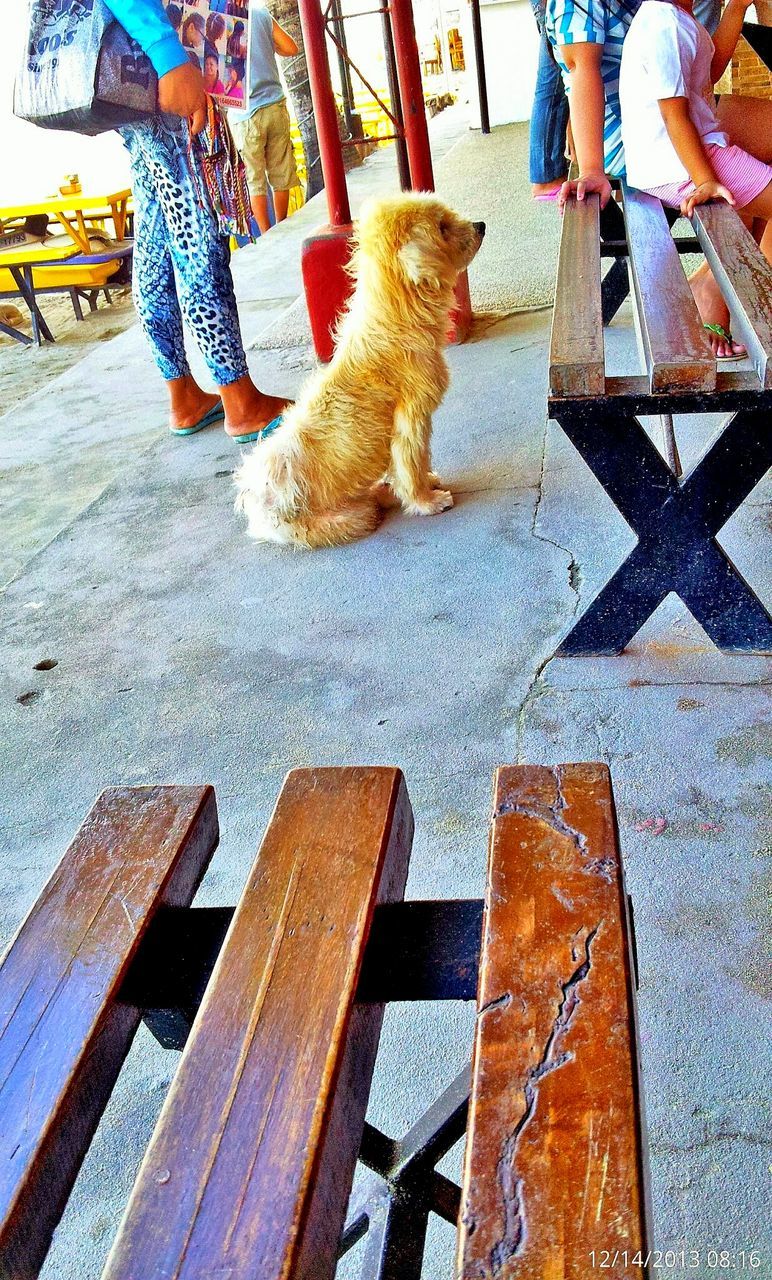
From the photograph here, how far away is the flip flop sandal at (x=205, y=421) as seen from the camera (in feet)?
15.8

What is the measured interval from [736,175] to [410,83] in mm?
1946

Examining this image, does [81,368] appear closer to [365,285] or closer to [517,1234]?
[365,285]

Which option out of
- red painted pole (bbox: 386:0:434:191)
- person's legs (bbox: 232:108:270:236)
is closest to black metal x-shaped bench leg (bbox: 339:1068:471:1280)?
red painted pole (bbox: 386:0:434:191)

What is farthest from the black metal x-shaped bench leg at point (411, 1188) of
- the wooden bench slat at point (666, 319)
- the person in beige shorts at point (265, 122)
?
the person in beige shorts at point (265, 122)

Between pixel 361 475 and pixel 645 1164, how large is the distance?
2.87 meters

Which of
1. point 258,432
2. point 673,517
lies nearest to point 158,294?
point 258,432

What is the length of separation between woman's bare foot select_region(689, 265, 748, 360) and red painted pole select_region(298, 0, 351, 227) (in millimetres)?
1606

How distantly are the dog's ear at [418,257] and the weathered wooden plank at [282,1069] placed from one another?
2.38m

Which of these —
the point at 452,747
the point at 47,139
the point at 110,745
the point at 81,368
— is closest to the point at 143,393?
the point at 81,368

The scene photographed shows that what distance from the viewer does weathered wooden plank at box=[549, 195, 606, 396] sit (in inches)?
92.3

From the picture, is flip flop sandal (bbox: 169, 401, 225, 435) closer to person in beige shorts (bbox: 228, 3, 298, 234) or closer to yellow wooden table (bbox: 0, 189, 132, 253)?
person in beige shorts (bbox: 228, 3, 298, 234)

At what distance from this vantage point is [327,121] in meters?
4.85

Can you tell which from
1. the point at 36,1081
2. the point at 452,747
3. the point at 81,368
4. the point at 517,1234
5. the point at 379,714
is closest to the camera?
the point at 517,1234

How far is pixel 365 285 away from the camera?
3.48m
